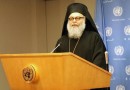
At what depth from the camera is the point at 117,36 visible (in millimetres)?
3564

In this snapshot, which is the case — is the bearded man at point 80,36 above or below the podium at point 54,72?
above

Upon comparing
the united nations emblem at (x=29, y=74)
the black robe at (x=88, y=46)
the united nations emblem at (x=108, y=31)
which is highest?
the united nations emblem at (x=108, y=31)

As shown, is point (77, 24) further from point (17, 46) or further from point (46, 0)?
point (46, 0)

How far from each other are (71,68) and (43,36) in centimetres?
372

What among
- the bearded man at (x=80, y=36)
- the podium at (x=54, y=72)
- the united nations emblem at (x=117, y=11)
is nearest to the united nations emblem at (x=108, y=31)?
the united nations emblem at (x=117, y=11)

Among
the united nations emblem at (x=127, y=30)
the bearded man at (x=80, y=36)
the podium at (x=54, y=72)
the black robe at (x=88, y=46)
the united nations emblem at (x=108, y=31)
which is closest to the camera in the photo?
the podium at (x=54, y=72)

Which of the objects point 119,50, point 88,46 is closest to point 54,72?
point 88,46

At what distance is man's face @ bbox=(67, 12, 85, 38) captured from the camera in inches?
94.6

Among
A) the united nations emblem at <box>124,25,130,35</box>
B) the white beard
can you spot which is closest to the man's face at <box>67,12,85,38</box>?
the white beard

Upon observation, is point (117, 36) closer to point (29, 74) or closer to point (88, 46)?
point (88, 46)

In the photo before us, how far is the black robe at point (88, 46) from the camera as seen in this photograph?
7.24 ft

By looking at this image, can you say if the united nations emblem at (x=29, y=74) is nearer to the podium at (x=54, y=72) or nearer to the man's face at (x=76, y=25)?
the podium at (x=54, y=72)

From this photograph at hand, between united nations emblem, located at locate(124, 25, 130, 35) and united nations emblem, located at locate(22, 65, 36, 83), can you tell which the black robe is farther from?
united nations emblem, located at locate(124, 25, 130, 35)

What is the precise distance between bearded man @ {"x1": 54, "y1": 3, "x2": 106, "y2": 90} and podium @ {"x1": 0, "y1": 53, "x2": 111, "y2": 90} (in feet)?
2.01
